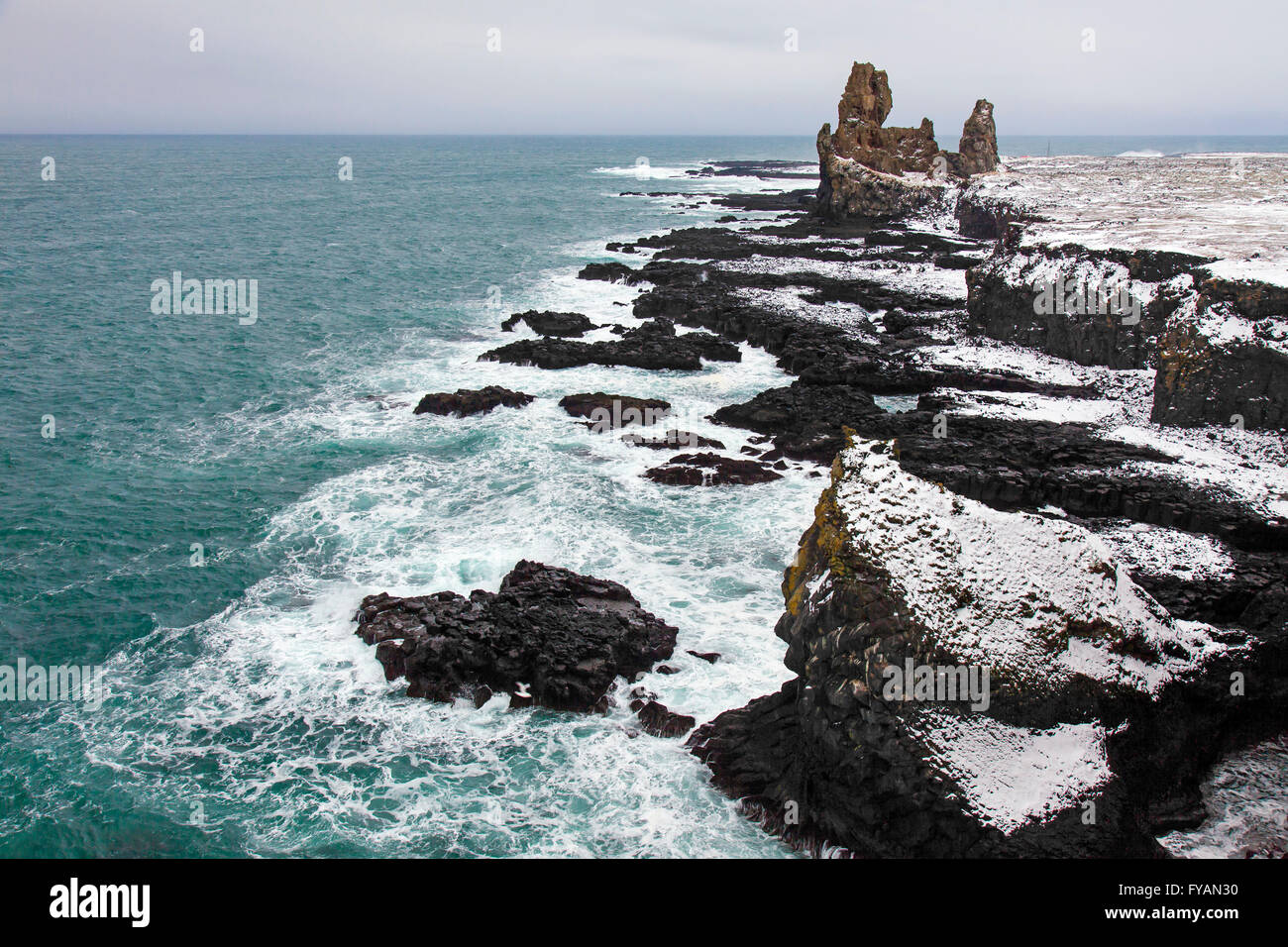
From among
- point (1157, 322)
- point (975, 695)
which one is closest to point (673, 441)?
point (975, 695)

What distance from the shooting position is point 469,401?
38188 millimetres

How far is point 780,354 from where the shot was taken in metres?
44.8

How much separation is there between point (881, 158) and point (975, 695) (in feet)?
329

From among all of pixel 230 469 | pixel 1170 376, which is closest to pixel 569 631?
pixel 230 469

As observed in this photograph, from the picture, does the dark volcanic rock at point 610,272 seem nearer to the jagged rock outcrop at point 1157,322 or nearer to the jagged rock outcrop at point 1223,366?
the jagged rock outcrop at point 1157,322

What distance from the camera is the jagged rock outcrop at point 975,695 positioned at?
45.5ft

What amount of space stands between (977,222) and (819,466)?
5827cm

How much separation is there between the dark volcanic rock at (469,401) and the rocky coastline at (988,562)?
17cm

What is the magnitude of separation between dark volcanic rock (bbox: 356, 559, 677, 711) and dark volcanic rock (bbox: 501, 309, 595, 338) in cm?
2920

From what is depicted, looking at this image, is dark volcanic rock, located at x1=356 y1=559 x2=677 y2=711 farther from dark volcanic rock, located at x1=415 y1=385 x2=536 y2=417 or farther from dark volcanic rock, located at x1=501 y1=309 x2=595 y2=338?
dark volcanic rock, located at x1=501 y1=309 x2=595 y2=338

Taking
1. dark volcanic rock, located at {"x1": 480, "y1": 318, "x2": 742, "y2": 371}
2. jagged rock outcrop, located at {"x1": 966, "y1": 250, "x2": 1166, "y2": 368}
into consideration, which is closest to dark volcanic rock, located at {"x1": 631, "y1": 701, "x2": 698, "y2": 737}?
dark volcanic rock, located at {"x1": 480, "y1": 318, "x2": 742, "y2": 371}

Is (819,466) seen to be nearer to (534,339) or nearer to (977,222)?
(534,339)

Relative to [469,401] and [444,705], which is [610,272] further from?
[444,705]

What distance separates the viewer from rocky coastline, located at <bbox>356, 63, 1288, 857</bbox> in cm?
1444
